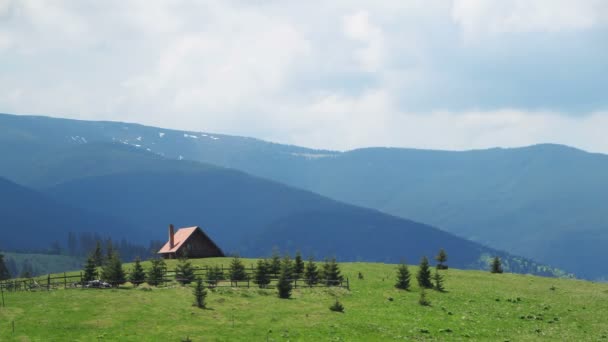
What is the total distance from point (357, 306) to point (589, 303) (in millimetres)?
28482

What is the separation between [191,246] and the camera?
12400 centimetres

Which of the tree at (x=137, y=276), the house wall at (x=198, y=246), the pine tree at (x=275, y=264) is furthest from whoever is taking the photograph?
the house wall at (x=198, y=246)

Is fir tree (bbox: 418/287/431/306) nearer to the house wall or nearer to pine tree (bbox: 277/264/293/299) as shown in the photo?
pine tree (bbox: 277/264/293/299)

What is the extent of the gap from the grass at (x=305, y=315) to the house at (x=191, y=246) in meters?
48.9

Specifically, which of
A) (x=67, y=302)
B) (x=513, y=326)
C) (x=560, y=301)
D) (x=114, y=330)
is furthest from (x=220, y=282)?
(x=560, y=301)

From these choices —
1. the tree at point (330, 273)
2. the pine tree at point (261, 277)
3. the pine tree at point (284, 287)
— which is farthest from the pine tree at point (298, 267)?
the pine tree at point (284, 287)

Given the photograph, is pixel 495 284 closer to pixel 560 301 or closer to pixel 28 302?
pixel 560 301

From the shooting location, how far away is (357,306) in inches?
2719

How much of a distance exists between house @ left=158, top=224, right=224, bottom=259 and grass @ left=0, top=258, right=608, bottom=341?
160 ft

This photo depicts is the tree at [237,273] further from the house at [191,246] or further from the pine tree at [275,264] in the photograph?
the house at [191,246]

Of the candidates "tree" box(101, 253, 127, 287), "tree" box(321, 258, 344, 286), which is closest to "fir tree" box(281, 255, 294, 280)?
"tree" box(321, 258, 344, 286)

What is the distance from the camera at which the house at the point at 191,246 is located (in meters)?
123

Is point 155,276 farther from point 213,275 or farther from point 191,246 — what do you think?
point 191,246

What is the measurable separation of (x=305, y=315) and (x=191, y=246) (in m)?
64.6
